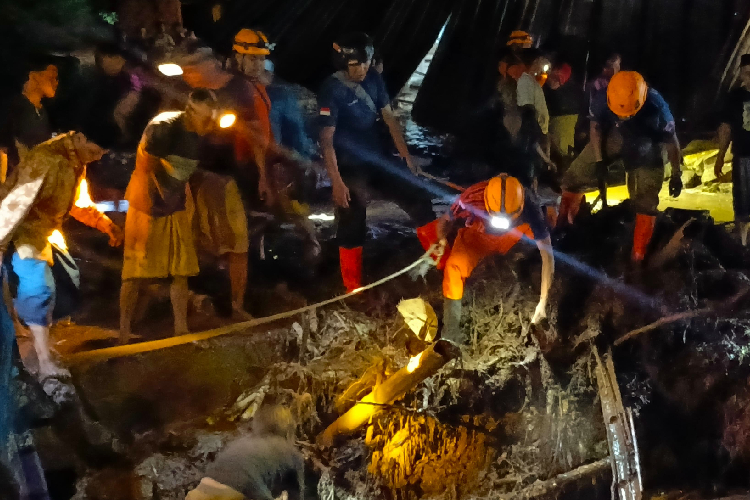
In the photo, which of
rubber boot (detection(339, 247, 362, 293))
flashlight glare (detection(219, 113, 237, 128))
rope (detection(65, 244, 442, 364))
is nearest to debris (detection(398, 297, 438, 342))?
rope (detection(65, 244, 442, 364))

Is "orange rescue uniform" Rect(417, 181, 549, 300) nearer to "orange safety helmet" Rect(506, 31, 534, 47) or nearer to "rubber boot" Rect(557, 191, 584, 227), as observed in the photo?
"rubber boot" Rect(557, 191, 584, 227)

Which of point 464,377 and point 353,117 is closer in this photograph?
point 353,117

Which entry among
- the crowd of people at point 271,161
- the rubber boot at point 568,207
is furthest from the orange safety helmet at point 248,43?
the rubber boot at point 568,207

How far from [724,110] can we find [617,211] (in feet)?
2.65

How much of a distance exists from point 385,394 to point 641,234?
1.67 metres

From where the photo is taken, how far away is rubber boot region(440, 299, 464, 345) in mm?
2855

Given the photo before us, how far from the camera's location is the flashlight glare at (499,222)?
2781 millimetres

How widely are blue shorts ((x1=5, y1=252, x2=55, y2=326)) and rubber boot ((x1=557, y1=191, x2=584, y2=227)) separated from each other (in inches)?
97.9

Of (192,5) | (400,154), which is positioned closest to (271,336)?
(400,154)

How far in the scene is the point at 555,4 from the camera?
3068mm

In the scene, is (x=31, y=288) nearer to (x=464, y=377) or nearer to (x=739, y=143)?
(x=464, y=377)

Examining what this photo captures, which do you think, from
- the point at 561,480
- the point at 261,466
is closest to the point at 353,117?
the point at 261,466

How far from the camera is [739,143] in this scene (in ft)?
10.3

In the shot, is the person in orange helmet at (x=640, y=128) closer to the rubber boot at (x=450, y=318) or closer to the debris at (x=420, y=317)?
the rubber boot at (x=450, y=318)
